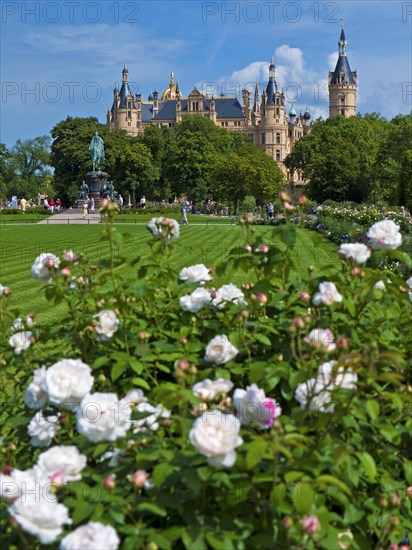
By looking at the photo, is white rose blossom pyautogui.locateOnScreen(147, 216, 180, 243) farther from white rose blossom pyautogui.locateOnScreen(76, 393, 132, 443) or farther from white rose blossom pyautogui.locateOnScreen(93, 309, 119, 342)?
white rose blossom pyautogui.locateOnScreen(76, 393, 132, 443)

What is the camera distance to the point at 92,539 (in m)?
1.86

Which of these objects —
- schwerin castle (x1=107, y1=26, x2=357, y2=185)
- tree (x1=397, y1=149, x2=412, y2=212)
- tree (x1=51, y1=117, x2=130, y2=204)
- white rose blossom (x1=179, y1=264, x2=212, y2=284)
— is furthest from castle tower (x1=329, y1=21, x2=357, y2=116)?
white rose blossom (x1=179, y1=264, x2=212, y2=284)

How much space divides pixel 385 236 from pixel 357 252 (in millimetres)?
142

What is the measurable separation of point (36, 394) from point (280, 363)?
3.09 ft

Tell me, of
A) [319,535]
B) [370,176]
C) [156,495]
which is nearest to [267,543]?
[319,535]

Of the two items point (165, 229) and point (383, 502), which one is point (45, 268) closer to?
point (165, 229)

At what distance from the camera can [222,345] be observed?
2721 millimetres

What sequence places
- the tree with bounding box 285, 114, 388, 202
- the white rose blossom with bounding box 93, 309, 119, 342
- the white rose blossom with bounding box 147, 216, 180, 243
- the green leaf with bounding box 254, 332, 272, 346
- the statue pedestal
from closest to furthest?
the green leaf with bounding box 254, 332, 272, 346, the white rose blossom with bounding box 93, 309, 119, 342, the white rose blossom with bounding box 147, 216, 180, 243, the statue pedestal, the tree with bounding box 285, 114, 388, 202

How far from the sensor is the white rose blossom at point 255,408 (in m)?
2.34

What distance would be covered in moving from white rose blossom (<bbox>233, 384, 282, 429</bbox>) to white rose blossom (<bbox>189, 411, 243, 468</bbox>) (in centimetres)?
32

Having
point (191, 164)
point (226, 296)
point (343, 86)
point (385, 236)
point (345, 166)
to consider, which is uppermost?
point (343, 86)

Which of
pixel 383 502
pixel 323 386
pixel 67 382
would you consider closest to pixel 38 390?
pixel 67 382

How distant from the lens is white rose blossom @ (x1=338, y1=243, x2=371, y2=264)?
3086 millimetres

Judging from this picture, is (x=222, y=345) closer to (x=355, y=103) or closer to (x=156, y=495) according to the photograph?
(x=156, y=495)
